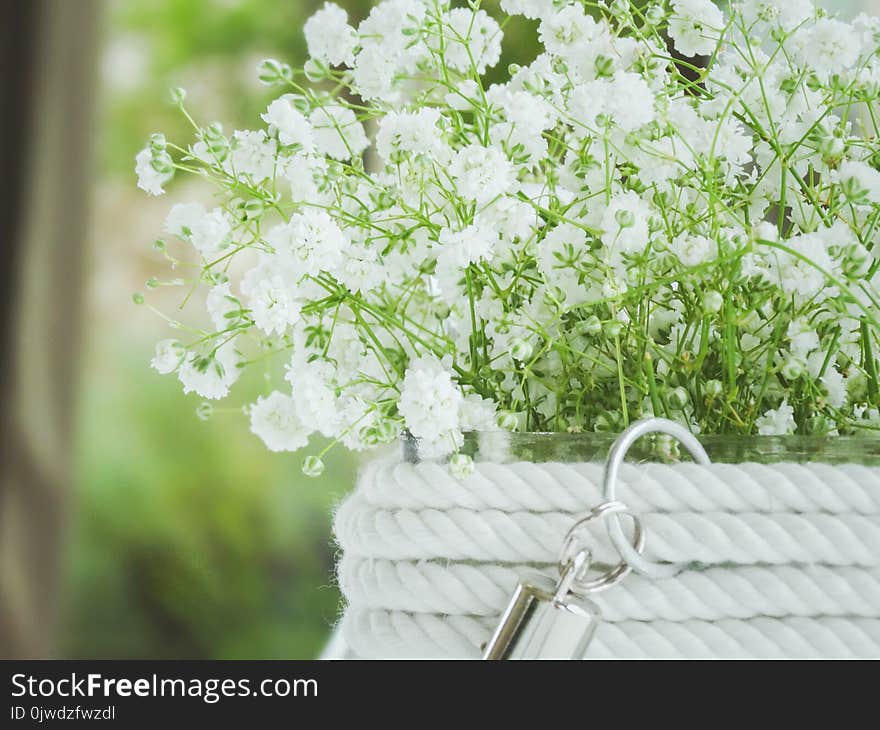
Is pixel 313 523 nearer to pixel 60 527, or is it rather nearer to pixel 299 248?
pixel 60 527

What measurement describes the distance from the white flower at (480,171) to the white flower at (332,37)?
0.10 meters

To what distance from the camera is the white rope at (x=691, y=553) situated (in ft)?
0.98

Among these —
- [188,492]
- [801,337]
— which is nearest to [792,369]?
[801,337]

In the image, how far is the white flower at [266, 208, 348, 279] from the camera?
31cm

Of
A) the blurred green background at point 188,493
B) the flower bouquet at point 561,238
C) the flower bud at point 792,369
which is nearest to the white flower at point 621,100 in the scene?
the flower bouquet at point 561,238

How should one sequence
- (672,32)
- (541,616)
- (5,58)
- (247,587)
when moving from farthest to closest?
(247,587), (5,58), (672,32), (541,616)

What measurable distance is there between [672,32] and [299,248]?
0.21m

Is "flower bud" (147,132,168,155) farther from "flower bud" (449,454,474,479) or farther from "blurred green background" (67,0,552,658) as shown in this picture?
"blurred green background" (67,0,552,658)

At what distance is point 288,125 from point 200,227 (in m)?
0.05

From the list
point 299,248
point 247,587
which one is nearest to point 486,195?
point 299,248

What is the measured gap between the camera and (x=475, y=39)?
39 centimetres

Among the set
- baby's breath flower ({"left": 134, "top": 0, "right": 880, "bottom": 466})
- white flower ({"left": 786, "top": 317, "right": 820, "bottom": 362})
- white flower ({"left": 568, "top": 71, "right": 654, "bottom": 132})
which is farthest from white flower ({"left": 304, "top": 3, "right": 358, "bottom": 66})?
white flower ({"left": 786, "top": 317, "right": 820, "bottom": 362})

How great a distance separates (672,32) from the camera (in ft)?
1.28

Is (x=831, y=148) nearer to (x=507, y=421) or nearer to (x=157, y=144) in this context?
(x=507, y=421)
